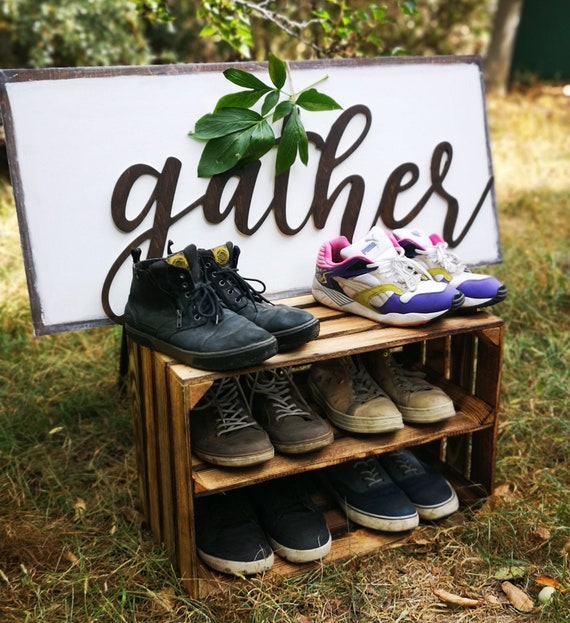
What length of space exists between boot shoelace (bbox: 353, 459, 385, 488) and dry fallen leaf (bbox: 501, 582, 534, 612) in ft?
1.30

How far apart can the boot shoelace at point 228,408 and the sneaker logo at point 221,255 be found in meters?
0.28

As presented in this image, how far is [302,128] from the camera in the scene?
1.96m

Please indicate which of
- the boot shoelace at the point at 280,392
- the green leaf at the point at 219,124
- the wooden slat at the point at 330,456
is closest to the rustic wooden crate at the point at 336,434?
the wooden slat at the point at 330,456

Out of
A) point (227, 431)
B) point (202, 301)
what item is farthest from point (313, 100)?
point (227, 431)

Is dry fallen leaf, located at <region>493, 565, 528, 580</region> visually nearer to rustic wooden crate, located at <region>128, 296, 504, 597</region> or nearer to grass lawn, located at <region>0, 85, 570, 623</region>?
grass lawn, located at <region>0, 85, 570, 623</region>

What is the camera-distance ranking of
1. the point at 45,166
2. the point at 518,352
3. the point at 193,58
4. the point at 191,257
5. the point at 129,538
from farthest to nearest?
the point at 193,58 → the point at 518,352 → the point at 129,538 → the point at 45,166 → the point at 191,257

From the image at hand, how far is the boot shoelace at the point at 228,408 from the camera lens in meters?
1.67

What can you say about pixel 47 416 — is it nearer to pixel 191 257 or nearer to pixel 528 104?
pixel 191 257

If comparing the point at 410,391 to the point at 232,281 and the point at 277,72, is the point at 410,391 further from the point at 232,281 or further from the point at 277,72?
the point at 277,72

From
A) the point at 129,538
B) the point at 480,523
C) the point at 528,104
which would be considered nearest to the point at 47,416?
the point at 129,538

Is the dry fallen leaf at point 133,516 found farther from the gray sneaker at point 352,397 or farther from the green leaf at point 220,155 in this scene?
the green leaf at point 220,155

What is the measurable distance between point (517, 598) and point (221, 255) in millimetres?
1030

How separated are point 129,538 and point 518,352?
1595 millimetres

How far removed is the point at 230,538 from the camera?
1737mm
